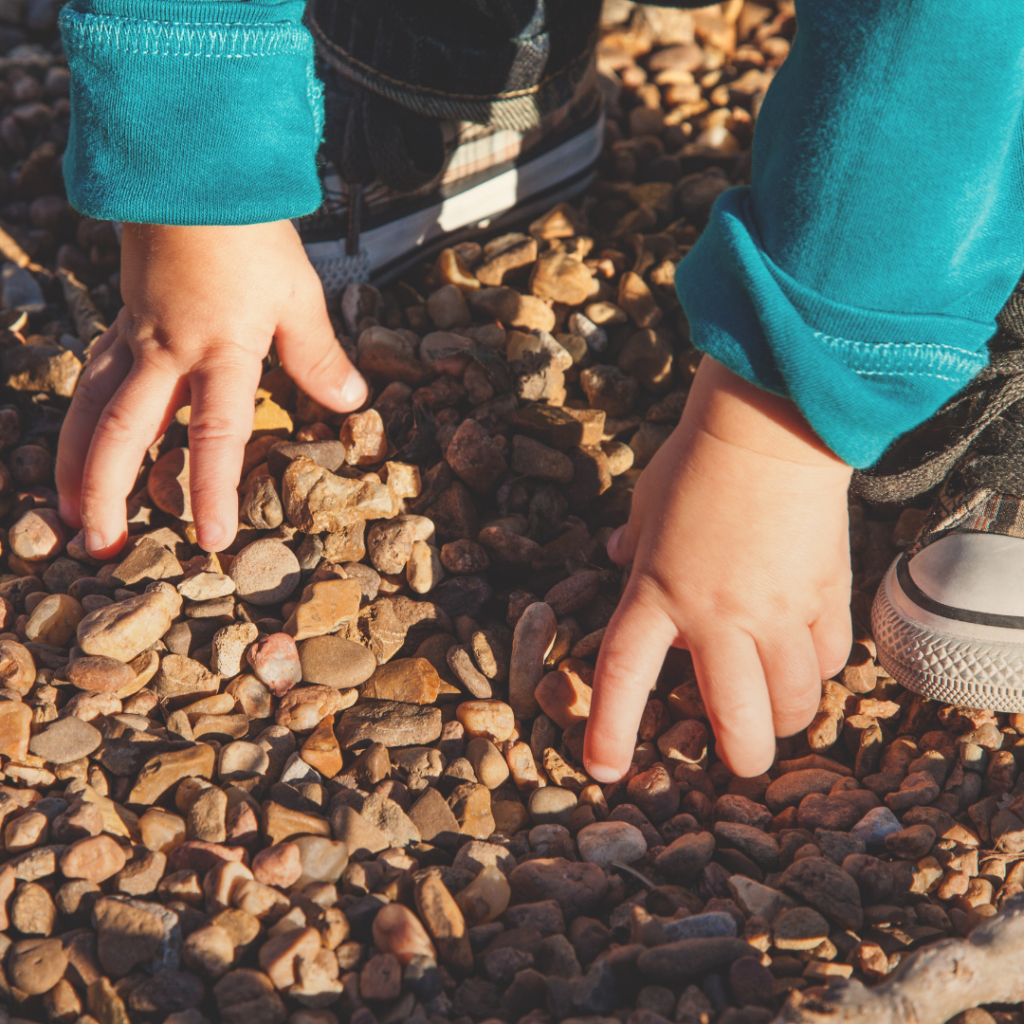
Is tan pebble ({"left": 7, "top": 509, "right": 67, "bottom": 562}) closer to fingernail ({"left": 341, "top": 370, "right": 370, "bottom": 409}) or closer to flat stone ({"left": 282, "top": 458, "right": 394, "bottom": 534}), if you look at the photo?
flat stone ({"left": 282, "top": 458, "right": 394, "bottom": 534})

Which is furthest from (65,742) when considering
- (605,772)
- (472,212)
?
(472,212)

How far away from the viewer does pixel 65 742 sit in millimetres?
946

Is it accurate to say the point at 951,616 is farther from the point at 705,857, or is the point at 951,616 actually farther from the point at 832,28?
the point at 832,28

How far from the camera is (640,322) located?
1.51 meters

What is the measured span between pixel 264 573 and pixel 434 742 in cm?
31

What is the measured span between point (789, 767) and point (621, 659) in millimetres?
269

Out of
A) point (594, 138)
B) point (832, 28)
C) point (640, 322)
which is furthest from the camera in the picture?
point (594, 138)

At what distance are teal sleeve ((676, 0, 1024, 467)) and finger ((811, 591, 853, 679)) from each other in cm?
21

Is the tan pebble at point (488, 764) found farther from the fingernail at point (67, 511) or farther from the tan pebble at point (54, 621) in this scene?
the fingernail at point (67, 511)

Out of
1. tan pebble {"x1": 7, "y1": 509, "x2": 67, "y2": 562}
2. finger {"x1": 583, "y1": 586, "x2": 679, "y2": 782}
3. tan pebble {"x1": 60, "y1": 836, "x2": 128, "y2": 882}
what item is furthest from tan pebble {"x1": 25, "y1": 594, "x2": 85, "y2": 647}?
finger {"x1": 583, "y1": 586, "x2": 679, "y2": 782}

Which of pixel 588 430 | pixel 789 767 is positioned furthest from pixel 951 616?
pixel 588 430

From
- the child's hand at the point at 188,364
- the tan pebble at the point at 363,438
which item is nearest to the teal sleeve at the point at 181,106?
the child's hand at the point at 188,364

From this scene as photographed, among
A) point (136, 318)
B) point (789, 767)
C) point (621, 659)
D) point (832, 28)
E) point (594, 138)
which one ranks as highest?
point (832, 28)

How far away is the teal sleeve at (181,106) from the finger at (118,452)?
8.7 inches
